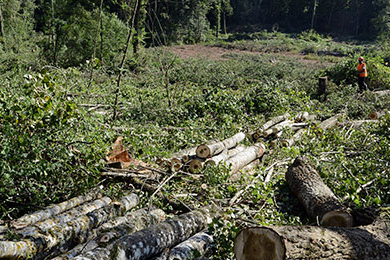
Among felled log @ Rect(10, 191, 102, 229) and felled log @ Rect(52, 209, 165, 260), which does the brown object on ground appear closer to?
felled log @ Rect(10, 191, 102, 229)

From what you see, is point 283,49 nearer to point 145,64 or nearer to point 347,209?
point 145,64

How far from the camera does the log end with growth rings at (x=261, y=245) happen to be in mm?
2621

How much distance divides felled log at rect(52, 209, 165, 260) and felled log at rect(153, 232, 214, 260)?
0.48 meters

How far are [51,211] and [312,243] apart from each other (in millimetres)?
2767

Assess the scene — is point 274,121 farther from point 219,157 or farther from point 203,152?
point 203,152

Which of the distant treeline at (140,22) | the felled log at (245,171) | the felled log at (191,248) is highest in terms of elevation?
the distant treeline at (140,22)

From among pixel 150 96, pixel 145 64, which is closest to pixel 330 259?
Result: pixel 150 96

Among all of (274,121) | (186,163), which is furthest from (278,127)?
(186,163)

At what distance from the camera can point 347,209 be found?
4.08 metres

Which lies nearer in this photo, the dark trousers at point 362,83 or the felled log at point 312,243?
the felled log at point 312,243

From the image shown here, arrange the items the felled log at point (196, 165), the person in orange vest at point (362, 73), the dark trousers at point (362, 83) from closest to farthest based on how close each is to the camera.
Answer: the felled log at point (196, 165), the person in orange vest at point (362, 73), the dark trousers at point (362, 83)

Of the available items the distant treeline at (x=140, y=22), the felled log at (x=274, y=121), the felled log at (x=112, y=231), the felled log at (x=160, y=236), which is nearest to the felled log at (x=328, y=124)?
the felled log at (x=274, y=121)

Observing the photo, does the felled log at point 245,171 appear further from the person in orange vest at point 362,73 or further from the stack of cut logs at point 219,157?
the person in orange vest at point 362,73

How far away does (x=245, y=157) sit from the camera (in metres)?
6.11
